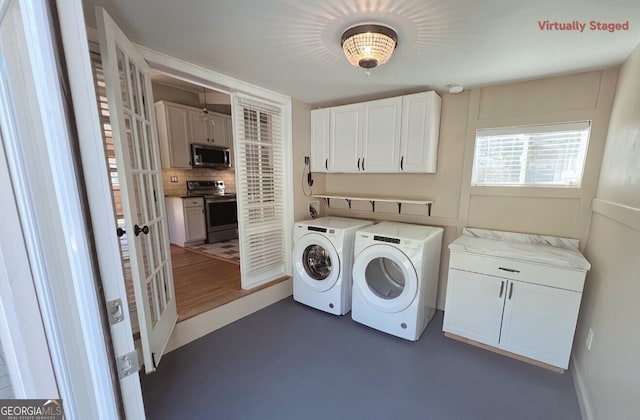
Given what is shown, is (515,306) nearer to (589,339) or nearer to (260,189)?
(589,339)

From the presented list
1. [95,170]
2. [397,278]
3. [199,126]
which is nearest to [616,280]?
[397,278]

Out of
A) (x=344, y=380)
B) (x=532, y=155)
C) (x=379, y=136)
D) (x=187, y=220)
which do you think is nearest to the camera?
(x=344, y=380)

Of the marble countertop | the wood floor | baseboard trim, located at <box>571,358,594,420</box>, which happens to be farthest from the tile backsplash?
baseboard trim, located at <box>571,358,594,420</box>

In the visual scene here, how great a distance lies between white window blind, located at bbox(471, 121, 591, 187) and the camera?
6.81 ft

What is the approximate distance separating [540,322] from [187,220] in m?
4.53

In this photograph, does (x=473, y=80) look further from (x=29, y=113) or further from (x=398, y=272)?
(x=29, y=113)

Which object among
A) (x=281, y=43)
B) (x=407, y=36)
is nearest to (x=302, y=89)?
(x=281, y=43)

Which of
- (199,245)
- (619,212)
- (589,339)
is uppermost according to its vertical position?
(619,212)

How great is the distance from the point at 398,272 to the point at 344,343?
0.85 meters

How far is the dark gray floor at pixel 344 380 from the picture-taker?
156cm

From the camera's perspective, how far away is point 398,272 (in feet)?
8.25

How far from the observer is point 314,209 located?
3.31 meters

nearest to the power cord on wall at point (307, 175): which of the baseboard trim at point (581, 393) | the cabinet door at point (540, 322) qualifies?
the cabinet door at point (540, 322)

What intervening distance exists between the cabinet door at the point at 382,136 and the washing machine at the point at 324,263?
2.22 ft
